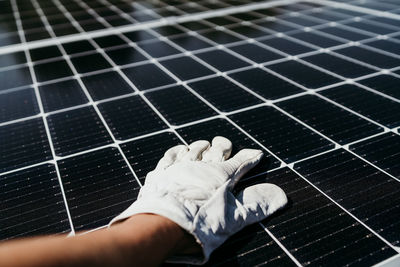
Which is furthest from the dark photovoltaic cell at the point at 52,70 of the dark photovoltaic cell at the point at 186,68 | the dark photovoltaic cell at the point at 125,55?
the dark photovoltaic cell at the point at 186,68

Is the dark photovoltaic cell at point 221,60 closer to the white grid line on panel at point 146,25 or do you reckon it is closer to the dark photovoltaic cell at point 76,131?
the dark photovoltaic cell at point 76,131

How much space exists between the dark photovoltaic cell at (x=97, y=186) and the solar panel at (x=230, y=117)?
0.8 inches

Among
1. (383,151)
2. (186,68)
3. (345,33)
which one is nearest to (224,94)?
(186,68)

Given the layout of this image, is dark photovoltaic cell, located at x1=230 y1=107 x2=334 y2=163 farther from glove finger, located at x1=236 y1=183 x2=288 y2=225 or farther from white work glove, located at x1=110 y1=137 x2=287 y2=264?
glove finger, located at x1=236 y1=183 x2=288 y2=225

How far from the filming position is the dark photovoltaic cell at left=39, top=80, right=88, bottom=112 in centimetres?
658

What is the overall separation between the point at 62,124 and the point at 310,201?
3985mm

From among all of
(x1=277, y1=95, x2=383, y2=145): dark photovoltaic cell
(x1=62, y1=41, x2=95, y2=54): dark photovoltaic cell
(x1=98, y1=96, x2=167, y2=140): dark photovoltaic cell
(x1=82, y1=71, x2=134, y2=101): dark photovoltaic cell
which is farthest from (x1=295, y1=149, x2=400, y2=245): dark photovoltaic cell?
(x1=62, y1=41, x2=95, y2=54): dark photovoltaic cell

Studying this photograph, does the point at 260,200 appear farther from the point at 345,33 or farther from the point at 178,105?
the point at 345,33

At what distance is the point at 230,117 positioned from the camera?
5832mm

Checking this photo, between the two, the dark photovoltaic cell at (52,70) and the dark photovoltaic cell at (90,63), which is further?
the dark photovoltaic cell at (90,63)

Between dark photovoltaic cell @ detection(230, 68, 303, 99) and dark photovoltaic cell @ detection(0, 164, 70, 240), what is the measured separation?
142 inches

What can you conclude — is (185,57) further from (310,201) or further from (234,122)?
(310,201)

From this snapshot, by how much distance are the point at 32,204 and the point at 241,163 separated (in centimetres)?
Answer: 249

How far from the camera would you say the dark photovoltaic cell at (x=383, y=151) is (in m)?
4.50
